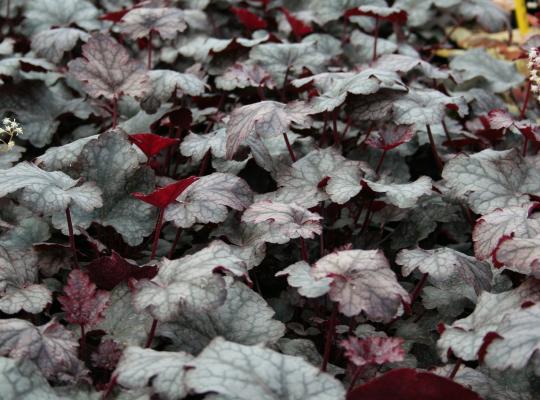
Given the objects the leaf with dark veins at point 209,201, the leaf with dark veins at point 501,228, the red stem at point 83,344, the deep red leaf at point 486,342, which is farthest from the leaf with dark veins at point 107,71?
the deep red leaf at point 486,342

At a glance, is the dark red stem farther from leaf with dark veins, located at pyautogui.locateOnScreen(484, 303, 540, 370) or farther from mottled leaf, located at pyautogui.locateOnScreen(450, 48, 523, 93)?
mottled leaf, located at pyautogui.locateOnScreen(450, 48, 523, 93)

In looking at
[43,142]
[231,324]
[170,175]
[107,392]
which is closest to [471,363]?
[231,324]

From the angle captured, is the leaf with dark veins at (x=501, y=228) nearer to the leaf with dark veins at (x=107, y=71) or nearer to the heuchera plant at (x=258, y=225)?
the heuchera plant at (x=258, y=225)

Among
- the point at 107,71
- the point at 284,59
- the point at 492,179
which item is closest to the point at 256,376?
the point at 492,179

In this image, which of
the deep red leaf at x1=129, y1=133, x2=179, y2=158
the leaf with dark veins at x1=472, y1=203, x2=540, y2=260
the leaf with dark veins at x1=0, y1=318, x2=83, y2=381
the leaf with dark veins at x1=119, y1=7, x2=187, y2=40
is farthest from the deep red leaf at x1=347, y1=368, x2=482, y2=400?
the leaf with dark veins at x1=119, y1=7, x2=187, y2=40

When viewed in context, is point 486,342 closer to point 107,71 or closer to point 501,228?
point 501,228
